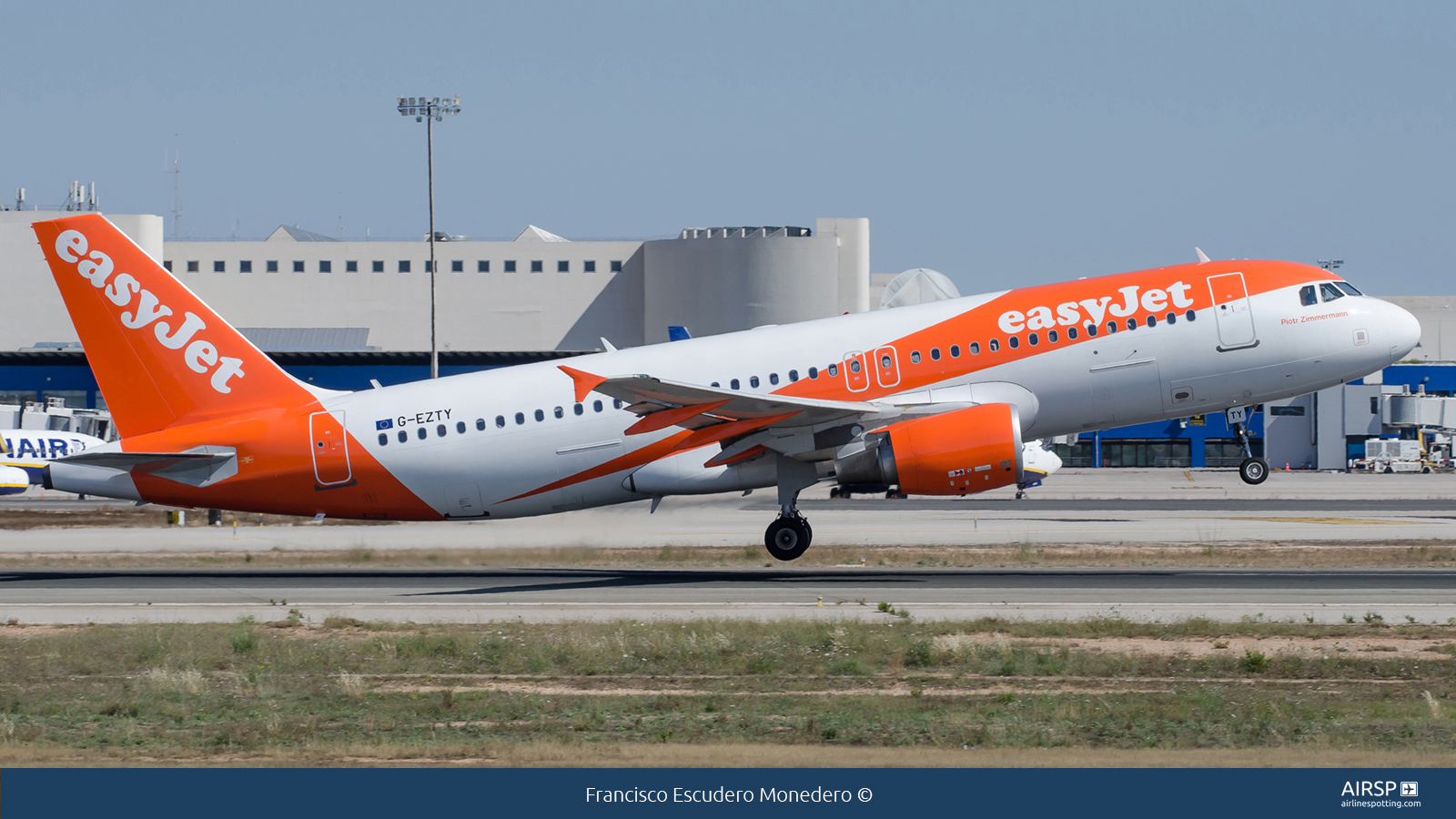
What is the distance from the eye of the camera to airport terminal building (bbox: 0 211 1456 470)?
103m

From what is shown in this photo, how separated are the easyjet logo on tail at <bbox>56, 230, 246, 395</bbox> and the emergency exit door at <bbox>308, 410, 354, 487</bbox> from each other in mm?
2356

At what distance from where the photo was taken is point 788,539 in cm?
3058

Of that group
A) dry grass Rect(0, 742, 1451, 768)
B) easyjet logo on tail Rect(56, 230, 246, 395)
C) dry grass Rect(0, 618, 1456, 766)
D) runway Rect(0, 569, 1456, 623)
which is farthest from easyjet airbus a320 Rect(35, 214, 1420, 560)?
dry grass Rect(0, 742, 1451, 768)

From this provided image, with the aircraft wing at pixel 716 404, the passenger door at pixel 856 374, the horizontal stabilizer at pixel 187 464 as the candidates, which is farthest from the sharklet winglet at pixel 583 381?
the horizontal stabilizer at pixel 187 464

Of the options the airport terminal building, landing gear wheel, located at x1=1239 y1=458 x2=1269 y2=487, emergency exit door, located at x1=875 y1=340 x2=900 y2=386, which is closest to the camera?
emergency exit door, located at x1=875 y1=340 x2=900 y2=386

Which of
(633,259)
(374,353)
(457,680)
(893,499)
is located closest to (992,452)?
(457,680)

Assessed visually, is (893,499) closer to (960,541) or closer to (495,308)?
(960,541)

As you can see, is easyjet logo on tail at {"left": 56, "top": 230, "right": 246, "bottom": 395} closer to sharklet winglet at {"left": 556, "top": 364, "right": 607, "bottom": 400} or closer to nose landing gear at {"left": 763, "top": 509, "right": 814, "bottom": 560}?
sharklet winglet at {"left": 556, "top": 364, "right": 607, "bottom": 400}

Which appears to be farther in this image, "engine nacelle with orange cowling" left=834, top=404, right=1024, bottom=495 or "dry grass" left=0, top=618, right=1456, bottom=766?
"engine nacelle with orange cowling" left=834, top=404, right=1024, bottom=495

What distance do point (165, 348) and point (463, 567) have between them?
29.9ft

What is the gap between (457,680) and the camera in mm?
18516

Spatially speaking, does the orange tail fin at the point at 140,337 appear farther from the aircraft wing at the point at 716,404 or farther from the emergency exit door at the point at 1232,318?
the emergency exit door at the point at 1232,318

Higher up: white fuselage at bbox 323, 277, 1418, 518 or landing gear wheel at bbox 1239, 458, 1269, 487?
white fuselage at bbox 323, 277, 1418, 518

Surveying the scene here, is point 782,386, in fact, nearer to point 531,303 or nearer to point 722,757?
point 722,757
